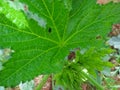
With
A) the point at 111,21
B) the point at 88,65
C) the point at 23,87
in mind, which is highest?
the point at 111,21

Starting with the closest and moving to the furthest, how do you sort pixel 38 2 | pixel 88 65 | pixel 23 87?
pixel 38 2 → pixel 88 65 → pixel 23 87

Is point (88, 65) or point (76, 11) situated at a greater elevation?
point (76, 11)

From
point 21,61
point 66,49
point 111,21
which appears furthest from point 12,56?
point 111,21

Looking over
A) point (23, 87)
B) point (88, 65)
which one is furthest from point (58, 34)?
point (23, 87)

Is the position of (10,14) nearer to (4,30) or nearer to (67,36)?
(4,30)

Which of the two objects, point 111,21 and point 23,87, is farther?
point 23,87

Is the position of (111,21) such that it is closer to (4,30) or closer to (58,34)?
(58,34)

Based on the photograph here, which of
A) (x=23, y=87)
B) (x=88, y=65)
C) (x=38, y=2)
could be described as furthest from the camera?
(x=23, y=87)
